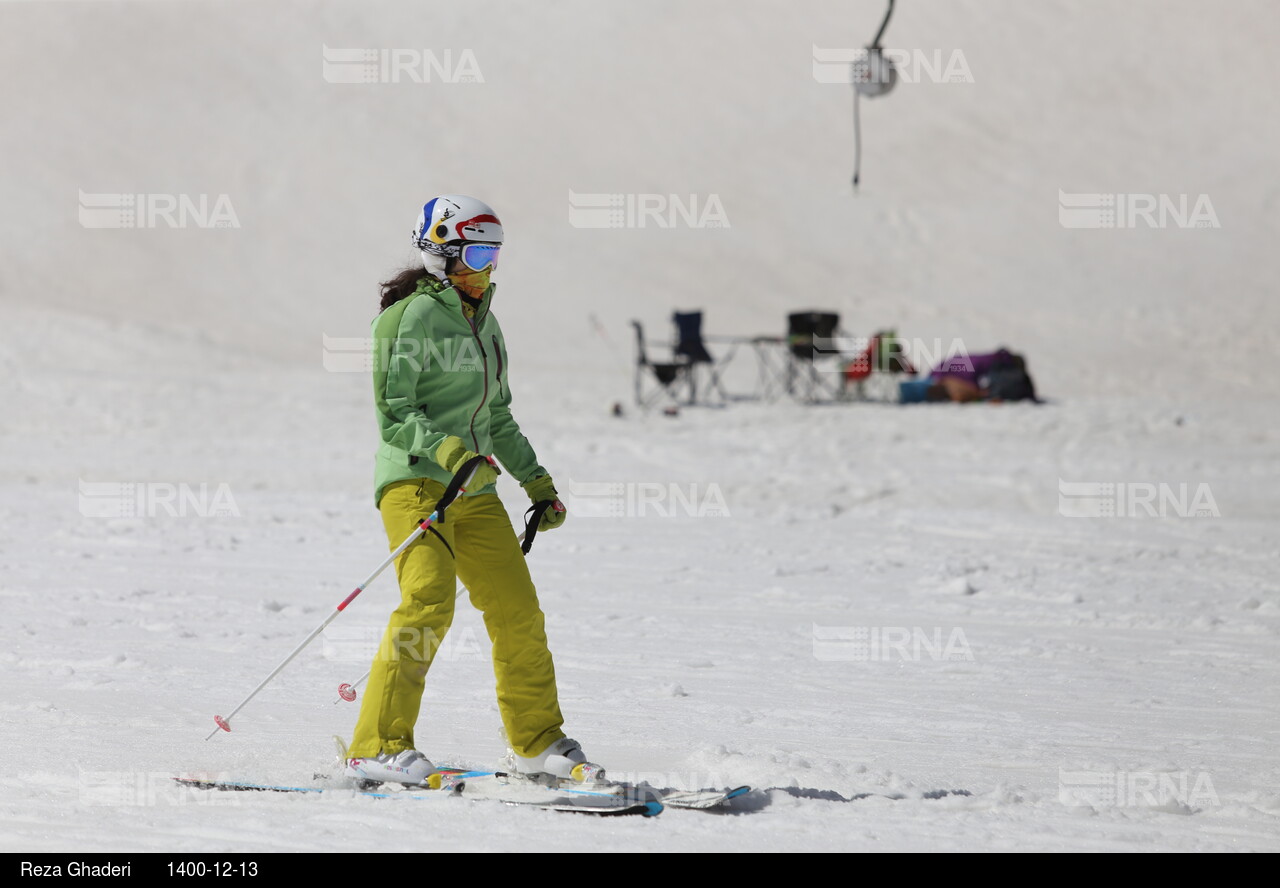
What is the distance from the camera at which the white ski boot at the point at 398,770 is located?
402cm

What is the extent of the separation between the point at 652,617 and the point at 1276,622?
3.38m

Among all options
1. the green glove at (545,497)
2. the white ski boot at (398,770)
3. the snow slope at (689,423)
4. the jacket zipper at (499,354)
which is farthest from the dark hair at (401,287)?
the snow slope at (689,423)

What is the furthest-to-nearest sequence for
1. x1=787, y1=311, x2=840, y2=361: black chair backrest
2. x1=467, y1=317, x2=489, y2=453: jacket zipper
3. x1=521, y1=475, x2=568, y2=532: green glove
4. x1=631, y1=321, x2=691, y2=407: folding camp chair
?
x1=787, y1=311, x2=840, y2=361: black chair backrest < x1=631, y1=321, x2=691, y2=407: folding camp chair < x1=521, y1=475, x2=568, y2=532: green glove < x1=467, y1=317, x2=489, y2=453: jacket zipper

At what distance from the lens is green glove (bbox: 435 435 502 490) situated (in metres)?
3.96

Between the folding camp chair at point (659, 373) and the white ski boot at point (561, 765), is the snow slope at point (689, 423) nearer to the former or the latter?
the white ski boot at point (561, 765)

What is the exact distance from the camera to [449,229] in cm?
425

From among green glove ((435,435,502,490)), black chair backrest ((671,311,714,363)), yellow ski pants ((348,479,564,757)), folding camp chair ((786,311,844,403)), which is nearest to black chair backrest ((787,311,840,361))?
folding camp chair ((786,311,844,403))

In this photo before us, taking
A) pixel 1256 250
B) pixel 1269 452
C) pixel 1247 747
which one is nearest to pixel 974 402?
pixel 1269 452

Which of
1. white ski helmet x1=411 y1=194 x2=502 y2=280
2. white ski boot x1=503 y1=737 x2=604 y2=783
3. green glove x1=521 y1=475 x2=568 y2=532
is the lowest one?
white ski boot x1=503 y1=737 x2=604 y2=783

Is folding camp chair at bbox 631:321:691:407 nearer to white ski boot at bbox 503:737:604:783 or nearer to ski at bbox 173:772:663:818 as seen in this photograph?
white ski boot at bbox 503:737:604:783

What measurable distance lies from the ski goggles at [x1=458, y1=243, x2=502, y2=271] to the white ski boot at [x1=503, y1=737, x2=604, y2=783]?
144 cm

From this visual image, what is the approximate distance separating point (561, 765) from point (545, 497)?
0.82 meters

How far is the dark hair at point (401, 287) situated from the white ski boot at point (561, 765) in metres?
1.40

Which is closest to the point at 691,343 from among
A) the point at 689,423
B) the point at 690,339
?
the point at 690,339
